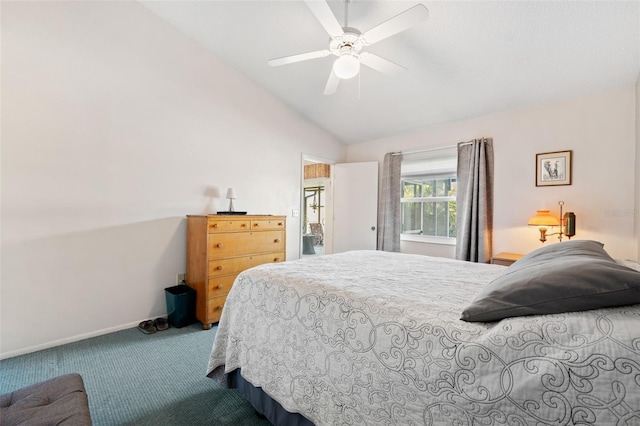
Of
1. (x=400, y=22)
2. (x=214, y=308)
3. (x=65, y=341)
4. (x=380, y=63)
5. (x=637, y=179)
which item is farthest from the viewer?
(x=214, y=308)

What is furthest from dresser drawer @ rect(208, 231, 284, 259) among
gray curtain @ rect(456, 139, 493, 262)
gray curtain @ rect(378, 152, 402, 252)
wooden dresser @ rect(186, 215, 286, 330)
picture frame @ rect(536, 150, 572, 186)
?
picture frame @ rect(536, 150, 572, 186)

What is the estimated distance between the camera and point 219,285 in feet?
9.35

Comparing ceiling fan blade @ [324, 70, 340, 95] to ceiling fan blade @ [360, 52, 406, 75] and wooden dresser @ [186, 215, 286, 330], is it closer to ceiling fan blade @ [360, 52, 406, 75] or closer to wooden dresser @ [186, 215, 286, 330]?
ceiling fan blade @ [360, 52, 406, 75]

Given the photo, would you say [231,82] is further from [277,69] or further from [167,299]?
[167,299]

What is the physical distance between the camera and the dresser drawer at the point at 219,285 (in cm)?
279

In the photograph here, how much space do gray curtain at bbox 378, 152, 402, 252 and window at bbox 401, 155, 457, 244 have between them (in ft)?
0.47

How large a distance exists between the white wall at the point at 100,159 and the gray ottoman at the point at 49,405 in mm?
1556

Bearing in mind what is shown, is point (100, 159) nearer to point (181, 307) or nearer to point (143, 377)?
point (181, 307)

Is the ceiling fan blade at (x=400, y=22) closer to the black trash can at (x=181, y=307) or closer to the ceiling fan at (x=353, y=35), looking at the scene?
the ceiling fan at (x=353, y=35)

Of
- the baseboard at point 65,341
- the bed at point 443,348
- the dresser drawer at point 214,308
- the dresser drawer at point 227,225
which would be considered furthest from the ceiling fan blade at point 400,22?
the baseboard at point 65,341

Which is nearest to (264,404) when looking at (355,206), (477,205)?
(477,205)

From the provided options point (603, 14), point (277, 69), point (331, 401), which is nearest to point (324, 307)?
point (331, 401)

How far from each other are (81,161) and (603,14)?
4246 millimetres

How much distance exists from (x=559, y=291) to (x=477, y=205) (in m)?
2.92
